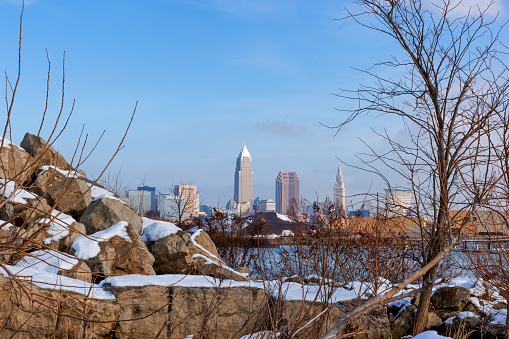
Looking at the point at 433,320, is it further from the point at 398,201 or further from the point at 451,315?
the point at 398,201

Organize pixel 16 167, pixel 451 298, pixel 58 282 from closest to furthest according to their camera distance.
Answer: pixel 58 282, pixel 451 298, pixel 16 167

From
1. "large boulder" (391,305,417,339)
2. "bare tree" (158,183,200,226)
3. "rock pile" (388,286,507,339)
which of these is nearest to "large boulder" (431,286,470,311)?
"rock pile" (388,286,507,339)

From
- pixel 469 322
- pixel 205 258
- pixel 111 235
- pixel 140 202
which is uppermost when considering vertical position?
pixel 140 202

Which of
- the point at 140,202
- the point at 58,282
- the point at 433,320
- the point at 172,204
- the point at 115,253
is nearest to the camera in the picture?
the point at 58,282

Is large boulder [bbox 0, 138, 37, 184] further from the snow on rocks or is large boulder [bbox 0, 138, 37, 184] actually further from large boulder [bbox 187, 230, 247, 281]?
large boulder [bbox 187, 230, 247, 281]

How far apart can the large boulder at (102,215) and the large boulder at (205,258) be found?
1.16m

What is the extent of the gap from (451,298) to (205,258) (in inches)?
184

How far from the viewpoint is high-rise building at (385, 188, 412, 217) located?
578 cm

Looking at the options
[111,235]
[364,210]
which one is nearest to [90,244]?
[111,235]

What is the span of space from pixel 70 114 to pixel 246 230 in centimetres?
1192

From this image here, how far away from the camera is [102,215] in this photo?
8711 mm

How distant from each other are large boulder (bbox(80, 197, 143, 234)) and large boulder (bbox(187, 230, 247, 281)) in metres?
1.16

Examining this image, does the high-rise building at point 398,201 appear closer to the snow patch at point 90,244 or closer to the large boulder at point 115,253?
the large boulder at point 115,253

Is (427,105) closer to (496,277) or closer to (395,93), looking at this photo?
(395,93)
